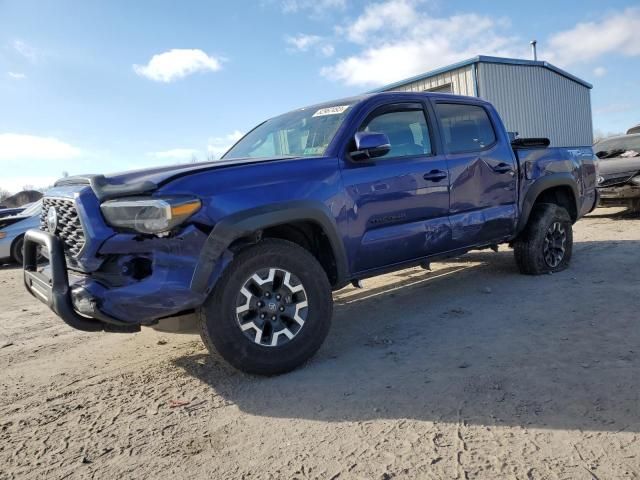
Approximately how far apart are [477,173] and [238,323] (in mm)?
2825

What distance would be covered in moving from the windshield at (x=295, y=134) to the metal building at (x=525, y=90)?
11593mm

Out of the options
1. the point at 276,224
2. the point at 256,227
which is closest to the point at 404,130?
the point at 276,224

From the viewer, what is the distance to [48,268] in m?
3.40

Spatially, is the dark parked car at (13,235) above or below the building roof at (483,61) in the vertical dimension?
below

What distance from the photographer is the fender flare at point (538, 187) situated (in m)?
5.39

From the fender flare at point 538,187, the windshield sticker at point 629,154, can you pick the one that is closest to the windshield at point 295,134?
the fender flare at point 538,187

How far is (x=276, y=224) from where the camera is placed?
3336mm

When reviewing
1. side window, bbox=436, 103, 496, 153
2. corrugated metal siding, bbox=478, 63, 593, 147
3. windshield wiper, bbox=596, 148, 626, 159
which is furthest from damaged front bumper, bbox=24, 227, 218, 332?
corrugated metal siding, bbox=478, 63, 593, 147

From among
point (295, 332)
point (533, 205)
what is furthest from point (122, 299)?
point (533, 205)

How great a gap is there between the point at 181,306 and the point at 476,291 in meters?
3.41

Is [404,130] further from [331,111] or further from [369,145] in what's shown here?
[369,145]

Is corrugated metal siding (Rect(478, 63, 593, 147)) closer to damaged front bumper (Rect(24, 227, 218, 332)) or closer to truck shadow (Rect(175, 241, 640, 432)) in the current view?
truck shadow (Rect(175, 241, 640, 432))

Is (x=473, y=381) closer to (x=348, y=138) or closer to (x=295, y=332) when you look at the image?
(x=295, y=332)

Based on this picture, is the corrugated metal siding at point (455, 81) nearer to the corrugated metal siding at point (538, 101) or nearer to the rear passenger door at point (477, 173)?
the corrugated metal siding at point (538, 101)
